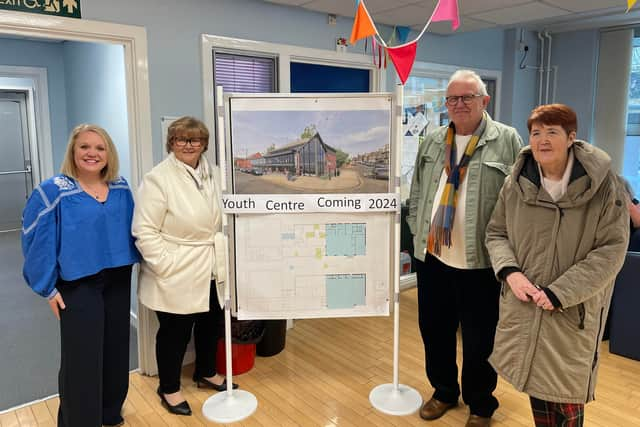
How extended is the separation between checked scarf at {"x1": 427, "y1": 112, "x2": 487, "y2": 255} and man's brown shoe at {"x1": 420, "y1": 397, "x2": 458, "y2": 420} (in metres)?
0.81

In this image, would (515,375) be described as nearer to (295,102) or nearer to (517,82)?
(295,102)

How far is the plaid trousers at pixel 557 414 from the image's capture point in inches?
67.5

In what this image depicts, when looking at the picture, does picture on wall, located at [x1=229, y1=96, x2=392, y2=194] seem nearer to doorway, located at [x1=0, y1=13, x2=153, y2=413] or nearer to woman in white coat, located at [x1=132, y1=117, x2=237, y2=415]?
woman in white coat, located at [x1=132, y1=117, x2=237, y2=415]

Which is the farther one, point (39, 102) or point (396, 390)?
point (39, 102)

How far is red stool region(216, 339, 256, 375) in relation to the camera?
2848 millimetres

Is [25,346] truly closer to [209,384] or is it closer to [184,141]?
[209,384]

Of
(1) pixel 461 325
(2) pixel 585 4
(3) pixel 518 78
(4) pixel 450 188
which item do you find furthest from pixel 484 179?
(3) pixel 518 78

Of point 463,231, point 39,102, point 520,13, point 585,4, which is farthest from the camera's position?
point 39,102

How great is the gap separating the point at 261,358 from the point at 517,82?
380cm

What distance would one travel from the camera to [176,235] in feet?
7.79

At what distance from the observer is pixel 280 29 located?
3234 mm

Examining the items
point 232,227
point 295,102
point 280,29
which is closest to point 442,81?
point 280,29

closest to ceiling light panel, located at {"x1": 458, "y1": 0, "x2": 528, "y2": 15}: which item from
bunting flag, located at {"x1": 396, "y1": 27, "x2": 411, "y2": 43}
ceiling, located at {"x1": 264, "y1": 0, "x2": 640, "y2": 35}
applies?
ceiling, located at {"x1": 264, "y1": 0, "x2": 640, "y2": 35}

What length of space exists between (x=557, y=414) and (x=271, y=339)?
1806mm
